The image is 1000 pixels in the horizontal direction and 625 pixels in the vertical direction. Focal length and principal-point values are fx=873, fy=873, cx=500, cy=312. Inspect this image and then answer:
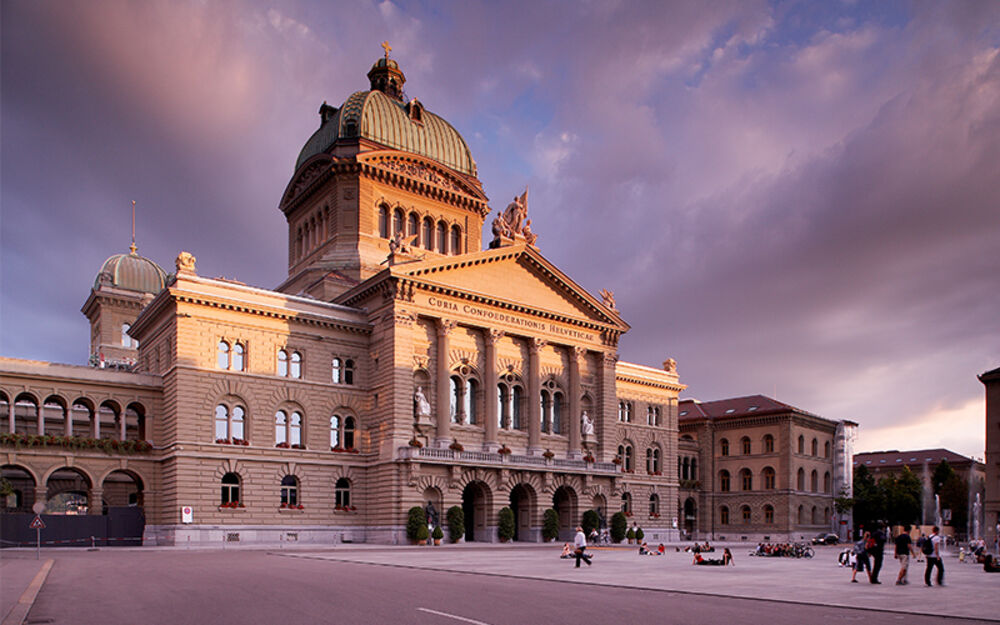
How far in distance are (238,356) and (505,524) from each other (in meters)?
20.9

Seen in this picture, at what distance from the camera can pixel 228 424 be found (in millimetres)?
53094

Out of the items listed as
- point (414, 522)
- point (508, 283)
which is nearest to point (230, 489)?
point (414, 522)

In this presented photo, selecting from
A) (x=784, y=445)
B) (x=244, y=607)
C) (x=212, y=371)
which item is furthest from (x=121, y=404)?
(x=784, y=445)

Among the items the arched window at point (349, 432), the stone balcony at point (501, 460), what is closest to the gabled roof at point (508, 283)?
the arched window at point (349, 432)

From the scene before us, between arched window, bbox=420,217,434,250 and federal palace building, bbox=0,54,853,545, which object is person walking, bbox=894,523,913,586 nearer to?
federal palace building, bbox=0,54,853,545

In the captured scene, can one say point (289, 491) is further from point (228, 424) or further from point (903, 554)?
point (903, 554)

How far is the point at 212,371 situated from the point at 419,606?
37638 mm

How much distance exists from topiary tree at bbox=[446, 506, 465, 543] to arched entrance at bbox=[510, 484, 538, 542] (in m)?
6.65

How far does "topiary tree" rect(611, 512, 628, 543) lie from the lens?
67.2 meters

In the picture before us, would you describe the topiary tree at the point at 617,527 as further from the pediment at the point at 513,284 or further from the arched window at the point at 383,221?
the arched window at the point at 383,221

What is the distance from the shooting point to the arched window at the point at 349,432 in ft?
193

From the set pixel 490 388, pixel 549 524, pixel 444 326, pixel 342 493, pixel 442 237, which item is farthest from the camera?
pixel 442 237

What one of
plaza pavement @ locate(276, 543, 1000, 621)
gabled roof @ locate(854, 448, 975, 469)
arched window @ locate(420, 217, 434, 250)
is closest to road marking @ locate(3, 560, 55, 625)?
plaza pavement @ locate(276, 543, 1000, 621)

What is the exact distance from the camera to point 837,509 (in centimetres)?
9488
